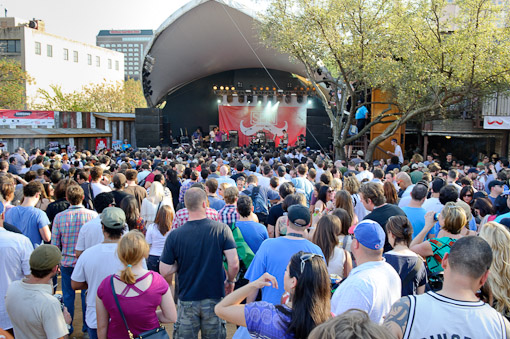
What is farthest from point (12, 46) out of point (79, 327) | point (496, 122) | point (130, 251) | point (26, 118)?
point (130, 251)

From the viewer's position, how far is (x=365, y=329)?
129cm

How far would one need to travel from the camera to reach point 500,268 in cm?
254

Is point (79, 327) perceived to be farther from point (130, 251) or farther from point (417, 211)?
point (417, 211)

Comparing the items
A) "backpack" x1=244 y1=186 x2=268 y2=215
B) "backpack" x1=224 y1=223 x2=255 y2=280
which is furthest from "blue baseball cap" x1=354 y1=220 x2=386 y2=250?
"backpack" x1=244 y1=186 x2=268 y2=215

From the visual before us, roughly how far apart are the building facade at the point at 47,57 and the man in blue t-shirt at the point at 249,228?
36.7 meters

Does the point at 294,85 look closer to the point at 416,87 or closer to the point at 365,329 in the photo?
the point at 416,87

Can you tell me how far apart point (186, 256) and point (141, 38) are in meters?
172

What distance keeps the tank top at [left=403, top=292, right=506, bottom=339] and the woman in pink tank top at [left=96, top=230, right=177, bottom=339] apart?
142cm

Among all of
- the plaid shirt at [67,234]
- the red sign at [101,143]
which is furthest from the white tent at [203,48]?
the plaid shirt at [67,234]

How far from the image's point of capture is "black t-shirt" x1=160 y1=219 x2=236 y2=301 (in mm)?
3260

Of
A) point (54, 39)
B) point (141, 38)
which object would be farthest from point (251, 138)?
point (141, 38)

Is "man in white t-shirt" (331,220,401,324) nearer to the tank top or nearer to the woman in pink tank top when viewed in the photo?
the tank top

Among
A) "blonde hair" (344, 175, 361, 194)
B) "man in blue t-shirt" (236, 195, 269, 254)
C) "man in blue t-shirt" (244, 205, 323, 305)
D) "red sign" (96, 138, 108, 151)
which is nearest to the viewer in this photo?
"man in blue t-shirt" (244, 205, 323, 305)

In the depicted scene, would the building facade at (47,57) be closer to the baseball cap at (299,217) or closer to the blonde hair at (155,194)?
the blonde hair at (155,194)
